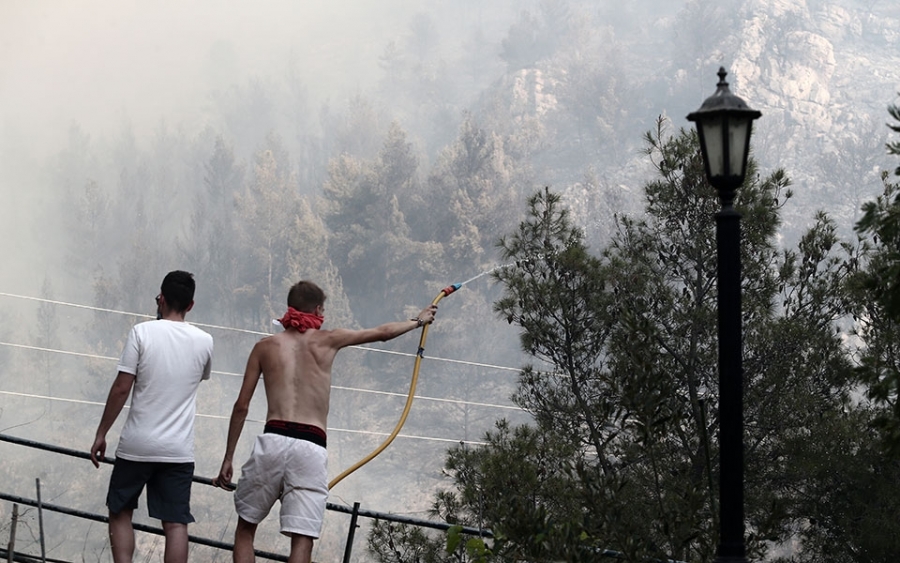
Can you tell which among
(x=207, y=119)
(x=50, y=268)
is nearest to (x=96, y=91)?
(x=207, y=119)

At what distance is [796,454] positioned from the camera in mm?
9922

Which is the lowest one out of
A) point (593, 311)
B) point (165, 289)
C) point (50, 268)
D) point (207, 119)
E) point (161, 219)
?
point (165, 289)

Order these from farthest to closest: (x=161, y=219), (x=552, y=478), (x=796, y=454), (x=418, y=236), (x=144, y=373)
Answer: (x=161, y=219), (x=418, y=236), (x=796, y=454), (x=552, y=478), (x=144, y=373)

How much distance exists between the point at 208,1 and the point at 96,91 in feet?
59.5

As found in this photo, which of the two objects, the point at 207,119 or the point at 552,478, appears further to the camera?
the point at 207,119

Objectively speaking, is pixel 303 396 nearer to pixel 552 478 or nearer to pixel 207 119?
pixel 552 478

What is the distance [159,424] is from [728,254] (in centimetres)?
227

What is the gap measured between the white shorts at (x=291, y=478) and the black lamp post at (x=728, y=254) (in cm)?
155

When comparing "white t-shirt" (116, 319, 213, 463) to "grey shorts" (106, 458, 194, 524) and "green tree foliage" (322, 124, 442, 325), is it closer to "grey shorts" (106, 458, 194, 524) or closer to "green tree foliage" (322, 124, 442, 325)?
"grey shorts" (106, 458, 194, 524)

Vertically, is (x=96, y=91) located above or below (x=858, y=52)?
below

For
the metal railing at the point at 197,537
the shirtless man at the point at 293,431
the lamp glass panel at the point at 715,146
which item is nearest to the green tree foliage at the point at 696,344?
the metal railing at the point at 197,537

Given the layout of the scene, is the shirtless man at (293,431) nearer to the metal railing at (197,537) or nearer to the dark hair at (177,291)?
the metal railing at (197,537)

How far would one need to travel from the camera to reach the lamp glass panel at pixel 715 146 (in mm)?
4094

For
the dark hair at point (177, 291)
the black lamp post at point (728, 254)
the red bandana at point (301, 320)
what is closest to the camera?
the black lamp post at point (728, 254)
